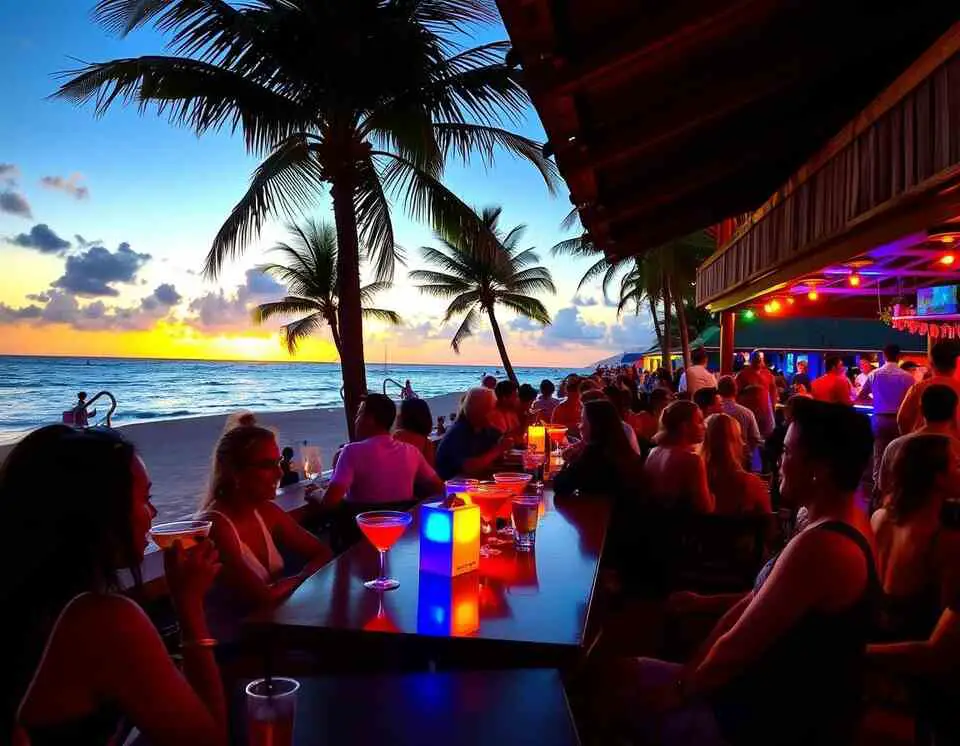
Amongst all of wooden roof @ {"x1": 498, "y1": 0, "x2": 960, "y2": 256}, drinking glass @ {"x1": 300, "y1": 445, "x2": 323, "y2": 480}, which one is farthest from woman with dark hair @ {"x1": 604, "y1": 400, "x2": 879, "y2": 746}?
drinking glass @ {"x1": 300, "y1": 445, "x2": 323, "y2": 480}

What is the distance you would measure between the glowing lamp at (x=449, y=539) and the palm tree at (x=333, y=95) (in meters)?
6.19

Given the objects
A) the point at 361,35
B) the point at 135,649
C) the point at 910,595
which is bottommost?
the point at 910,595

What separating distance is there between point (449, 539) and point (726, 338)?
11134 millimetres

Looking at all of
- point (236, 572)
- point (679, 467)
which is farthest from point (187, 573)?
point (679, 467)

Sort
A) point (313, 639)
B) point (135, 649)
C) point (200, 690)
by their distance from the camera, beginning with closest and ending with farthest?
point (135, 649) < point (200, 690) < point (313, 639)

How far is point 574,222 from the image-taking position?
2327 centimetres

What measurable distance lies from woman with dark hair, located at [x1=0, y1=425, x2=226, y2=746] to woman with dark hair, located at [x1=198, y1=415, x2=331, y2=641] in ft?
3.27

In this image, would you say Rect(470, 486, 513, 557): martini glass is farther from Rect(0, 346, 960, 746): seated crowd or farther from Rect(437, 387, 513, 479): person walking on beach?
Rect(437, 387, 513, 479): person walking on beach

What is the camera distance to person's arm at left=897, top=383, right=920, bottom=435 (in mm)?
6340

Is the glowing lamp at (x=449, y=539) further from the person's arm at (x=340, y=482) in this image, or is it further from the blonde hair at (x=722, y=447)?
the blonde hair at (x=722, y=447)

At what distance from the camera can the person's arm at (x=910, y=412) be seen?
634 centimetres

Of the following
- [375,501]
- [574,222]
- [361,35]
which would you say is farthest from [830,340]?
[375,501]

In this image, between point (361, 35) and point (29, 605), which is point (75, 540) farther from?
point (361, 35)

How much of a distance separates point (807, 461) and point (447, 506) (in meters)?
1.11
